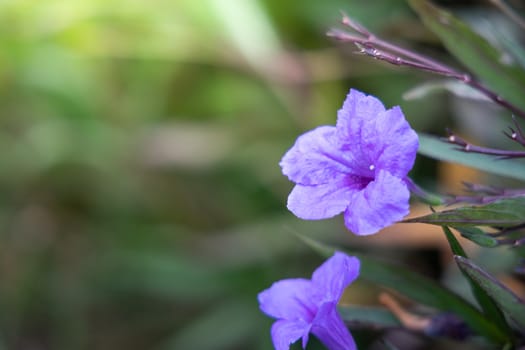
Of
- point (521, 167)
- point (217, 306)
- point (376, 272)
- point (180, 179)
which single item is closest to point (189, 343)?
point (217, 306)

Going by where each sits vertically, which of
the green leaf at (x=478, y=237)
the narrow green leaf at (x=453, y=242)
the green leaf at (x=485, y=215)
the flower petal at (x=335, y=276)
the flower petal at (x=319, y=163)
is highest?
the flower petal at (x=319, y=163)

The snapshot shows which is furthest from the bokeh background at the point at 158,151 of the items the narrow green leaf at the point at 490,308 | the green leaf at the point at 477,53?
the narrow green leaf at the point at 490,308

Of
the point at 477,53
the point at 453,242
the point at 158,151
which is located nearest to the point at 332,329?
the point at 453,242

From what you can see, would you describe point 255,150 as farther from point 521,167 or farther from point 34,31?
point 521,167

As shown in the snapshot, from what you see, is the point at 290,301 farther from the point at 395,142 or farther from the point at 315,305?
the point at 395,142

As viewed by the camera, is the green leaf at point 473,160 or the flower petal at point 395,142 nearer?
the flower petal at point 395,142

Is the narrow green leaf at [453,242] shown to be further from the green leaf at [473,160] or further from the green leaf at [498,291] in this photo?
the green leaf at [473,160]

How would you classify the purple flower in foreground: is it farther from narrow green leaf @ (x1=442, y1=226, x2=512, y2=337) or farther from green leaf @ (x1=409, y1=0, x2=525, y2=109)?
green leaf @ (x1=409, y1=0, x2=525, y2=109)

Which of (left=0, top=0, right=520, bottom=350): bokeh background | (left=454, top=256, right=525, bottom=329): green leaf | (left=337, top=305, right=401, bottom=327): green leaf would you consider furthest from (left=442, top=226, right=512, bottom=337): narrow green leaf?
(left=0, top=0, right=520, bottom=350): bokeh background
